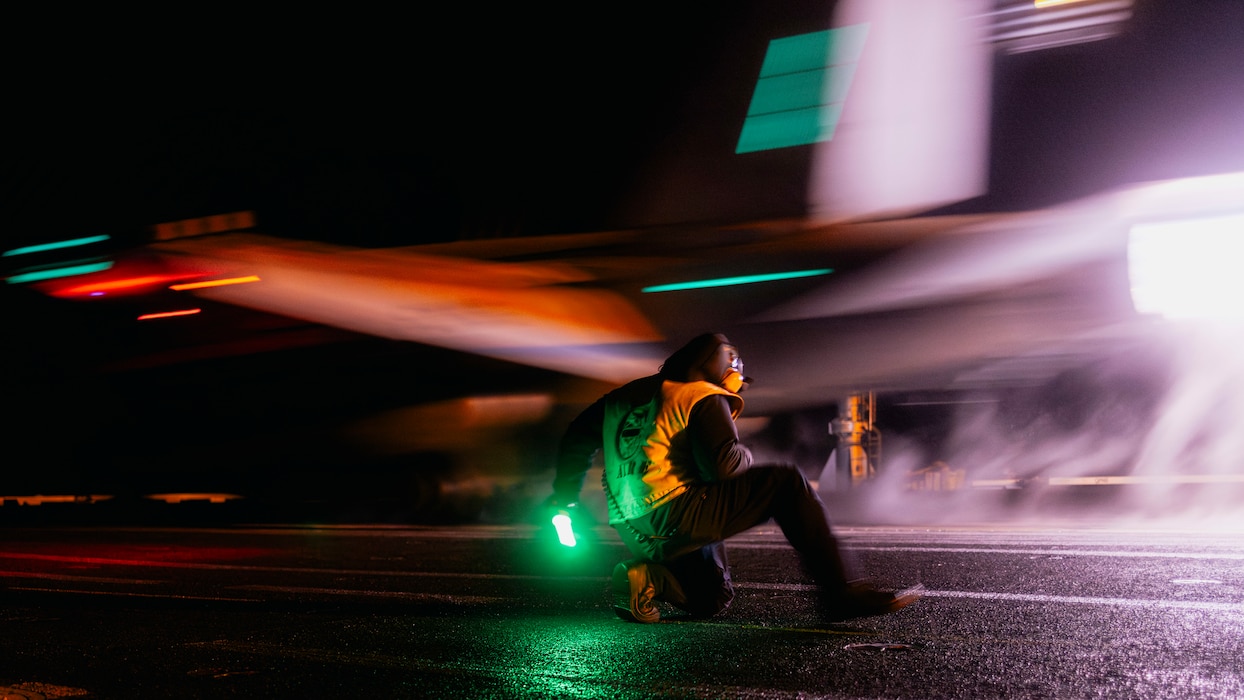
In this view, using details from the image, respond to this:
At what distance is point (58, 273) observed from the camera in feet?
42.5

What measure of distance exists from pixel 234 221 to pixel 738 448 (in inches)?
365

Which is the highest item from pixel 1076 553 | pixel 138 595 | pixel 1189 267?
pixel 1189 267

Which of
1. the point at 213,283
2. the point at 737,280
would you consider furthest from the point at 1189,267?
the point at 213,283

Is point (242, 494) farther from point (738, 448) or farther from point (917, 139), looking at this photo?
point (738, 448)

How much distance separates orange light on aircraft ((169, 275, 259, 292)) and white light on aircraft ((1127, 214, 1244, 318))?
30.2 feet

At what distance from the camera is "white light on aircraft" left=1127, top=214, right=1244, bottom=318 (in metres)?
8.59

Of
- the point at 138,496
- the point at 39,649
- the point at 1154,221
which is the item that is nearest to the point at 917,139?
the point at 1154,221

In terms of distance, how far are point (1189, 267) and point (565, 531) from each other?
7062 mm

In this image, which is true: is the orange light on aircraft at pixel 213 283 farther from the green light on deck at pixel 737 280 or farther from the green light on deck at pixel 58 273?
the green light on deck at pixel 737 280

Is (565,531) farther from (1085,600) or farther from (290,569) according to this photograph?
(290,569)

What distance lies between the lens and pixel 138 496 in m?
14.0

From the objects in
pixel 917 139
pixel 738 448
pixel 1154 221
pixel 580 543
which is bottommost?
pixel 580 543

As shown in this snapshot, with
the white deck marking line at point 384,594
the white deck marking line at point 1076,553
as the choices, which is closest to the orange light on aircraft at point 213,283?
the white deck marking line at point 384,594

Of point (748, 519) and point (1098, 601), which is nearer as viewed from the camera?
point (748, 519)
